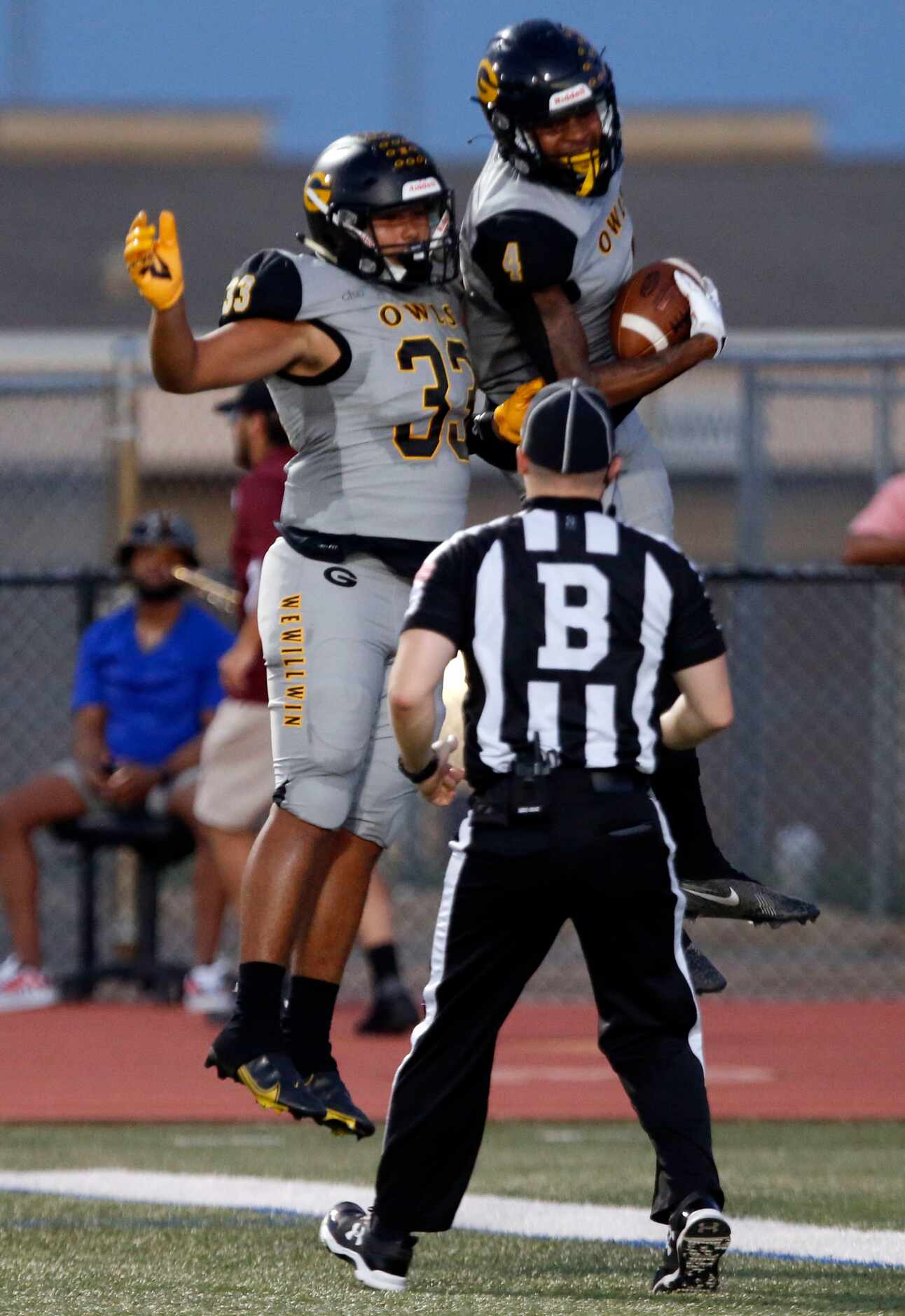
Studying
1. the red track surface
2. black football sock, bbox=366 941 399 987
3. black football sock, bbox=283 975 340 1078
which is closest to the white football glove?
black football sock, bbox=283 975 340 1078

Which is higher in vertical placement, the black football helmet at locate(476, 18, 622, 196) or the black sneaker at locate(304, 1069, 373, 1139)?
the black football helmet at locate(476, 18, 622, 196)

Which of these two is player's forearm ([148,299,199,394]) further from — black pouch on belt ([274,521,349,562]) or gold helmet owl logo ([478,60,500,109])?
gold helmet owl logo ([478,60,500,109])

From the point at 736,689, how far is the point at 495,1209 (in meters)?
5.17

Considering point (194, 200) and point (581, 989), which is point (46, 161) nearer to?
point (194, 200)

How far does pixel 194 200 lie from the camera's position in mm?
23766

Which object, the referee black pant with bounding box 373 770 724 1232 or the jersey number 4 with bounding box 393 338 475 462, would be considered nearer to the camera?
the referee black pant with bounding box 373 770 724 1232

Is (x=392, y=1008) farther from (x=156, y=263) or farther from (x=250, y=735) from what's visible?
(x=156, y=263)

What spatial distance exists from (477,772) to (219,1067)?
1.22 meters

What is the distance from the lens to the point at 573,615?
14.6ft

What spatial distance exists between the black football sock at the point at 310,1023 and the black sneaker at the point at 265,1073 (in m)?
0.08

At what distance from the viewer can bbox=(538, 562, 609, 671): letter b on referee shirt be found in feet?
14.6

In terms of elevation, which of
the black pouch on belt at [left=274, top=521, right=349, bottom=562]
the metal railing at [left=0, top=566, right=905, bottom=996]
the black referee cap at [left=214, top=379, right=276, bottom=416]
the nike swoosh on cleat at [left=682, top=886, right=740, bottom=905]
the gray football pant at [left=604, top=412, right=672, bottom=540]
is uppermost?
the gray football pant at [left=604, top=412, right=672, bottom=540]

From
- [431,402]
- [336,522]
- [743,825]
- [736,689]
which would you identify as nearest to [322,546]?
[336,522]

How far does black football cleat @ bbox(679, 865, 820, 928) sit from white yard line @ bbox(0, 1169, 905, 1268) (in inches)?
28.8
